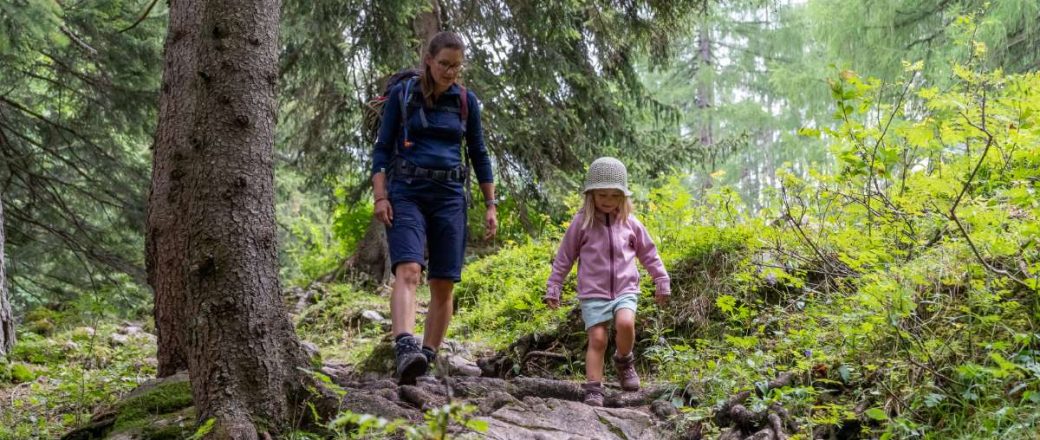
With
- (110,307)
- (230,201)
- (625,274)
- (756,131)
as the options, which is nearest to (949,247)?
(625,274)

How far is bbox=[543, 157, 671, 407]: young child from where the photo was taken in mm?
4773

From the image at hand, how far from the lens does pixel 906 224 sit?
4.56 meters

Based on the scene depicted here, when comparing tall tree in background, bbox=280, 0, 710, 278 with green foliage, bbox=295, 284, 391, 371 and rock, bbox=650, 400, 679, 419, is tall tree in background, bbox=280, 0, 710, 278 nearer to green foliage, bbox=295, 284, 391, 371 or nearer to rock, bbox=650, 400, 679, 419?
green foliage, bbox=295, 284, 391, 371

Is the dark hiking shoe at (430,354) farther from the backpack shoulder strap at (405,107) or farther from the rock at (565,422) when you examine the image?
the backpack shoulder strap at (405,107)

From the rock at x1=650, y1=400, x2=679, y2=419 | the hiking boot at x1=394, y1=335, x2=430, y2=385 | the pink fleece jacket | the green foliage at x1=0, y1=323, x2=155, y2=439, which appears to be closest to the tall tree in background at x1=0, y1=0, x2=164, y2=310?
the green foliage at x1=0, y1=323, x2=155, y2=439

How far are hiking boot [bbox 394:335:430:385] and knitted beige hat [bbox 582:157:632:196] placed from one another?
1397 millimetres

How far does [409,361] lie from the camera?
14.5ft

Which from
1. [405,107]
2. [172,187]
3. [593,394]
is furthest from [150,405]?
[593,394]

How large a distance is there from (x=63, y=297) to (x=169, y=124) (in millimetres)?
10151

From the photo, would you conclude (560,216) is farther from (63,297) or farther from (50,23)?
(63,297)

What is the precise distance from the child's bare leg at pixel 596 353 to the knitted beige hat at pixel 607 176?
2.70 feet

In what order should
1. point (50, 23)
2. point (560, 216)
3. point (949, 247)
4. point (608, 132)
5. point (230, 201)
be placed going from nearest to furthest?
point (230, 201), point (949, 247), point (50, 23), point (560, 216), point (608, 132)

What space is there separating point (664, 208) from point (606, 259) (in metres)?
2.38

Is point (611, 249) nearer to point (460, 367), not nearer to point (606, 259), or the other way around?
point (606, 259)
